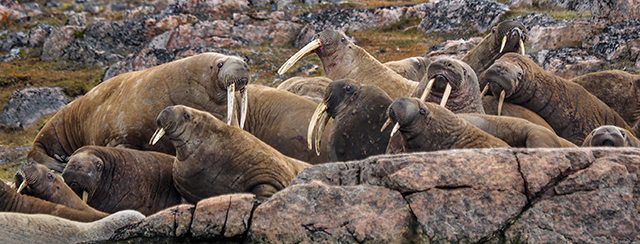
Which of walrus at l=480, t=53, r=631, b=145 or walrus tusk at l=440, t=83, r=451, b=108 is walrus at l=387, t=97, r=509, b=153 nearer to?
walrus tusk at l=440, t=83, r=451, b=108

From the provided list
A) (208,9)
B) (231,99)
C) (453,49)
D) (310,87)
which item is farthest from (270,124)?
(208,9)

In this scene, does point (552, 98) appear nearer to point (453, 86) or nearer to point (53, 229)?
point (453, 86)

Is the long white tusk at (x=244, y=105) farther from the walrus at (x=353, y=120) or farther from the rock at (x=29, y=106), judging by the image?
the rock at (x=29, y=106)

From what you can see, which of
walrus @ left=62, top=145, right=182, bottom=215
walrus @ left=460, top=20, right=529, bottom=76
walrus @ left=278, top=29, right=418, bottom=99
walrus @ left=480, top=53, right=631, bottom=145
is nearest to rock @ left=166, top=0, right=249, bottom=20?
walrus @ left=278, top=29, right=418, bottom=99

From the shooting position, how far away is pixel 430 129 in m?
6.08

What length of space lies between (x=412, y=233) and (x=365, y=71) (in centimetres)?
736

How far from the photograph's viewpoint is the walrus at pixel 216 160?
20.8 feet

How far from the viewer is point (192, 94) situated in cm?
870

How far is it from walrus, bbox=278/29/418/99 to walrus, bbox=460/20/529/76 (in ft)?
4.37

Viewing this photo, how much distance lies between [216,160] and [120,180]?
1487mm

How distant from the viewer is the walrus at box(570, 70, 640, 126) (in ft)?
32.7

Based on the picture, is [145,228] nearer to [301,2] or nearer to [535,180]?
[535,180]

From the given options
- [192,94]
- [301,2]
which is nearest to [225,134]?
[192,94]

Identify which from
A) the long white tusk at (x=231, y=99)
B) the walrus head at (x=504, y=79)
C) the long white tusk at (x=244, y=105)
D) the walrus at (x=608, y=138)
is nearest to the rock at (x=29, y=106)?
the long white tusk at (x=244, y=105)
